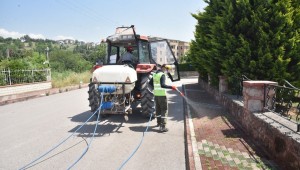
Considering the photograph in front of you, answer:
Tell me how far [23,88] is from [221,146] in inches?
575

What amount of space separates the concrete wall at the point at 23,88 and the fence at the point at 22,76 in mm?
400

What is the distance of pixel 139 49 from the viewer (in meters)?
8.90

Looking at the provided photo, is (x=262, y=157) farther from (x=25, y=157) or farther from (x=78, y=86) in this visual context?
(x=78, y=86)

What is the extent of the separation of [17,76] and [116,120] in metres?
10.9

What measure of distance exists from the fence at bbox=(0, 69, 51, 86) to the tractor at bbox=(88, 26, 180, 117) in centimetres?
882

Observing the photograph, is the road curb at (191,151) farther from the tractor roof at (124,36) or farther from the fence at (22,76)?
the fence at (22,76)

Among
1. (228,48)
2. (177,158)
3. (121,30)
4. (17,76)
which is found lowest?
(177,158)

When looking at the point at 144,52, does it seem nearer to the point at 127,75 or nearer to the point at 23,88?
the point at 127,75

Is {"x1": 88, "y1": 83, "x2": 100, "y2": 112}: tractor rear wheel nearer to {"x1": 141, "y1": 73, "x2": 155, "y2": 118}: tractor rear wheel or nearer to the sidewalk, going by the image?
{"x1": 141, "y1": 73, "x2": 155, "y2": 118}: tractor rear wheel

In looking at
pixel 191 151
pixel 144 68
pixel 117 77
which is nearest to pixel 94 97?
pixel 117 77

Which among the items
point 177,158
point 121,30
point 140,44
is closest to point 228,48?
point 140,44

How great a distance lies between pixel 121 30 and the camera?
9.28m

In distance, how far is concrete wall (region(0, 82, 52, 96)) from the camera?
14616 mm

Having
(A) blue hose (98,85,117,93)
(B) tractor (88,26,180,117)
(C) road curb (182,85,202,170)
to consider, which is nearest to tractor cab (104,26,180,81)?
(B) tractor (88,26,180,117)
